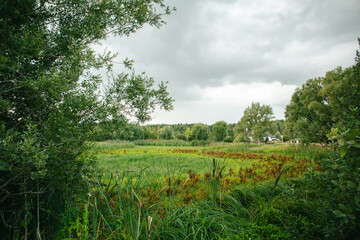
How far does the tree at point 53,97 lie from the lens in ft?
7.00

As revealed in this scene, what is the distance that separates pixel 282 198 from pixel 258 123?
1724 inches

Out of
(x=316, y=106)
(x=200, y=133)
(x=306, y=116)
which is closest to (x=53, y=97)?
(x=316, y=106)

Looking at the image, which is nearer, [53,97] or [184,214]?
[53,97]

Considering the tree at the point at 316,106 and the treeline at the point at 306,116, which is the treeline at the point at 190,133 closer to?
the treeline at the point at 306,116

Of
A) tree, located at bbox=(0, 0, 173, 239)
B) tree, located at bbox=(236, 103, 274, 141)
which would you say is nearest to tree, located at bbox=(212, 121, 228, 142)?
tree, located at bbox=(236, 103, 274, 141)

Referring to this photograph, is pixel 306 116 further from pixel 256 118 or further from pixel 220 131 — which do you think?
pixel 220 131

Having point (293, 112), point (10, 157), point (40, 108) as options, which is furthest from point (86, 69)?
point (293, 112)

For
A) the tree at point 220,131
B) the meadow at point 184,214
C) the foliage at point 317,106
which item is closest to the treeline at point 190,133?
the tree at point 220,131

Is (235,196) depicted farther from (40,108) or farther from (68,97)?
(40,108)

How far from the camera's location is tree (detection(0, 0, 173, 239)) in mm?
2133

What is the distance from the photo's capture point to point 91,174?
2941 millimetres

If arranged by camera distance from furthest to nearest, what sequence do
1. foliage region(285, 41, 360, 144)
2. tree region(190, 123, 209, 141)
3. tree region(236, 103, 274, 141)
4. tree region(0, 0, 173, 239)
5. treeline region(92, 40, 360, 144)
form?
1. tree region(190, 123, 209, 141)
2. tree region(236, 103, 274, 141)
3. foliage region(285, 41, 360, 144)
4. treeline region(92, 40, 360, 144)
5. tree region(0, 0, 173, 239)

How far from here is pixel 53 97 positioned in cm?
240

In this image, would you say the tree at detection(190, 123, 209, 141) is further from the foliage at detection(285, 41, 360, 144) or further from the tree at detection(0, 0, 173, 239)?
the tree at detection(0, 0, 173, 239)
